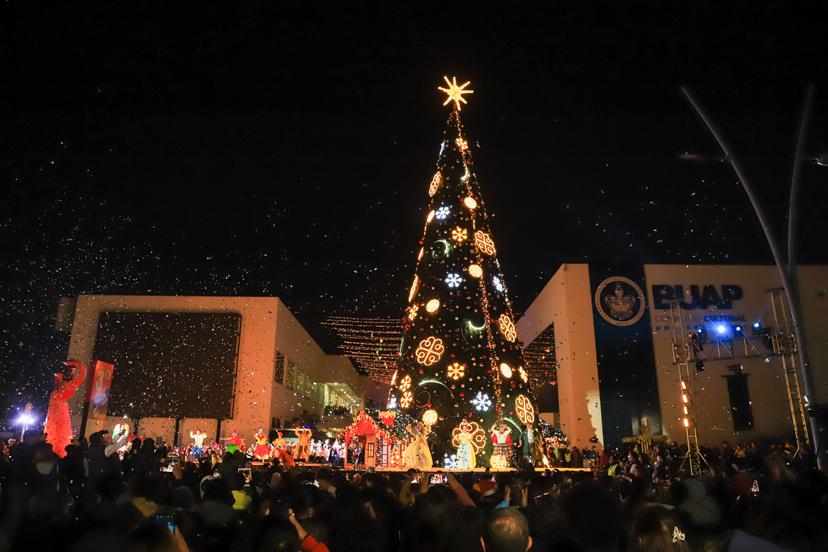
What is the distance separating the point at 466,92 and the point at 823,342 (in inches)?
743

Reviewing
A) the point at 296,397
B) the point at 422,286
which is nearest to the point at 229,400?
the point at 296,397

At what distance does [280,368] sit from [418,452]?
1599 cm

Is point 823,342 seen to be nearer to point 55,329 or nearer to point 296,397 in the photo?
point 296,397

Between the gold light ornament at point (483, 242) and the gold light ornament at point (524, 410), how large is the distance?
3.88m

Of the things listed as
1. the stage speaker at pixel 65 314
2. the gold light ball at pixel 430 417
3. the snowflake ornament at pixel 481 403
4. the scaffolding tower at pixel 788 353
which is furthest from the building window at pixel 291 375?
the scaffolding tower at pixel 788 353

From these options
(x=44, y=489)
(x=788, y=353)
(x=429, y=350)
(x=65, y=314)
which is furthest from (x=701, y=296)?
(x=65, y=314)

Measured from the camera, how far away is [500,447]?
13758 mm

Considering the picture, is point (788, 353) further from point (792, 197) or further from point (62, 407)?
point (62, 407)

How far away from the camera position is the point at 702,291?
25.3m

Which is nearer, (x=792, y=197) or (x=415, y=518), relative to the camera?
(x=415, y=518)

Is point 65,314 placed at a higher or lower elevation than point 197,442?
higher

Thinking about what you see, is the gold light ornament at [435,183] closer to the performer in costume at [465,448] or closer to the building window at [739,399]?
the performer in costume at [465,448]

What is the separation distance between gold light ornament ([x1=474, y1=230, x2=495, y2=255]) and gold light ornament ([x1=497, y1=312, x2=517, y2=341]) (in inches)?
68.8

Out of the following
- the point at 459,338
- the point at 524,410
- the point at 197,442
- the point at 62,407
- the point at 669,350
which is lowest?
the point at 197,442
